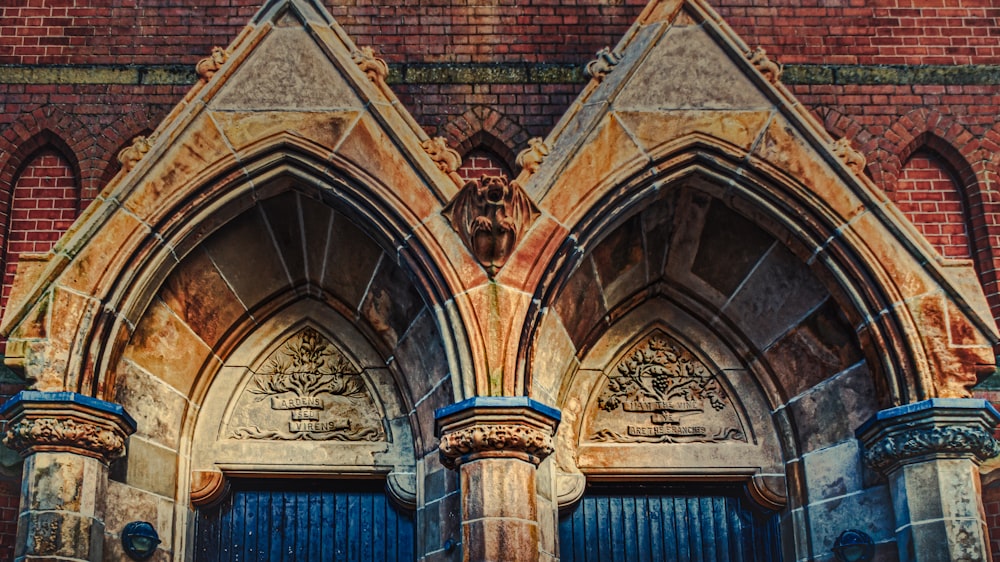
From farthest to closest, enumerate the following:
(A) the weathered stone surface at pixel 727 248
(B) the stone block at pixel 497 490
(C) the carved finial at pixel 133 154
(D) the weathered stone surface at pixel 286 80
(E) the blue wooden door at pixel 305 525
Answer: (A) the weathered stone surface at pixel 727 248
(E) the blue wooden door at pixel 305 525
(D) the weathered stone surface at pixel 286 80
(C) the carved finial at pixel 133 154
(B) the stone block at pixel 497 490

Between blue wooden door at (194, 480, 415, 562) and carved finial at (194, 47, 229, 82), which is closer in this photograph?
carved finial at (194, 47, 229, 82)

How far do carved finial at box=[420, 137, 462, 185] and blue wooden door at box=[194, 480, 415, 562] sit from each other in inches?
87.3

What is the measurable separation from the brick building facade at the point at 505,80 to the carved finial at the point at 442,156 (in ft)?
4.40

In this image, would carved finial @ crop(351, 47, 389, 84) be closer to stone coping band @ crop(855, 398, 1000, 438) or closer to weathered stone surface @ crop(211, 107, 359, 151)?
weathered stone surface @ crop(211, 107, 359, 151)

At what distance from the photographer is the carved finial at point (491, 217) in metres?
9.20

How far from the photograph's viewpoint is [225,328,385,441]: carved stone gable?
→ 10.1m

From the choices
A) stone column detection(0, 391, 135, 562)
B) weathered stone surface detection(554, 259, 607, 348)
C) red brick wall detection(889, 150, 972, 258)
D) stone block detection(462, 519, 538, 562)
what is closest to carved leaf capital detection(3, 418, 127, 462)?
stone column detection(0, 391, 135, 562)

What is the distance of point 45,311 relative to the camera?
29.7ft

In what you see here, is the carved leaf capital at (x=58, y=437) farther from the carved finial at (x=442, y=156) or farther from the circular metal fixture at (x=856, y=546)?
the circular metal fixture at (x=856, y=546)

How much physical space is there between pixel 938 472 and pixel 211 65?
527 centimetres

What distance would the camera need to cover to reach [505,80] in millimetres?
11227

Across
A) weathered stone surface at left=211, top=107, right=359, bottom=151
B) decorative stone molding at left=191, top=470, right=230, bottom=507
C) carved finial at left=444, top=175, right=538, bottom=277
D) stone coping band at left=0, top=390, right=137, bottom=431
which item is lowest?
decorative stone molding at left=191, top=470, right=230, bottom=507

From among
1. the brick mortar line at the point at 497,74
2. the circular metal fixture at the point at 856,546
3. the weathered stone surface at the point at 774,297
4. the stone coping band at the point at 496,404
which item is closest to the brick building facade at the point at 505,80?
the brick mortar line at the point at 497,74

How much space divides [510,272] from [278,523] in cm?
242
